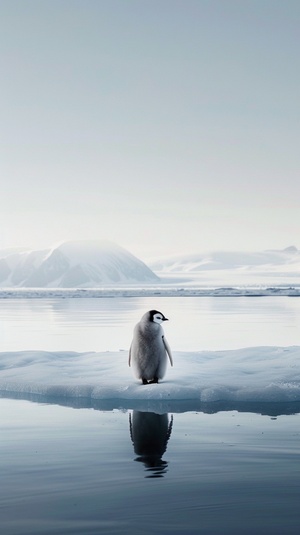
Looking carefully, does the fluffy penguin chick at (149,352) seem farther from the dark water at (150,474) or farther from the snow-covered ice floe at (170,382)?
the dark water at (150,474)

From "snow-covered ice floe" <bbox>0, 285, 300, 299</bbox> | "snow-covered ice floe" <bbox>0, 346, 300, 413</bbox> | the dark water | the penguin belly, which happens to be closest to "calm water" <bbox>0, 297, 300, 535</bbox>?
the dark water

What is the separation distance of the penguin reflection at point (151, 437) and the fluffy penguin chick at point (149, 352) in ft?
5.10

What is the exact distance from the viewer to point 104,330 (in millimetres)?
20156

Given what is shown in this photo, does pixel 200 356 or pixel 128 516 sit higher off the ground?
pixel 200 356

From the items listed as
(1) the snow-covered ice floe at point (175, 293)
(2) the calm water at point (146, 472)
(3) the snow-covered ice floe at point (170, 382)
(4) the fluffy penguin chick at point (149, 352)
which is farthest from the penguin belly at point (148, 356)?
(1) the snow-covered ice floe at point (175, 293)

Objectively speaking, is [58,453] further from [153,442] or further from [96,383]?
[96,383]

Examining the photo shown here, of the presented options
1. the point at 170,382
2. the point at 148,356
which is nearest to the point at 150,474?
the point at 170,382

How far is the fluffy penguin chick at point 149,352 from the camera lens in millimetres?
9195

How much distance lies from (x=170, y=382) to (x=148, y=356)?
51cm

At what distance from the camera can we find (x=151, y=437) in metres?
6.19

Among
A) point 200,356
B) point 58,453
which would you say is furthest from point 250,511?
point 200,356

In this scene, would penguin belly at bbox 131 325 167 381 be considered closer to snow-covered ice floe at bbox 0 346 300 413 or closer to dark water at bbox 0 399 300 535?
snow-covered ice floe at bbox 0 346 300 413

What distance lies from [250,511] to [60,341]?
12594 millimetres

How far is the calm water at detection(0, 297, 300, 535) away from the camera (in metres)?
3.88
